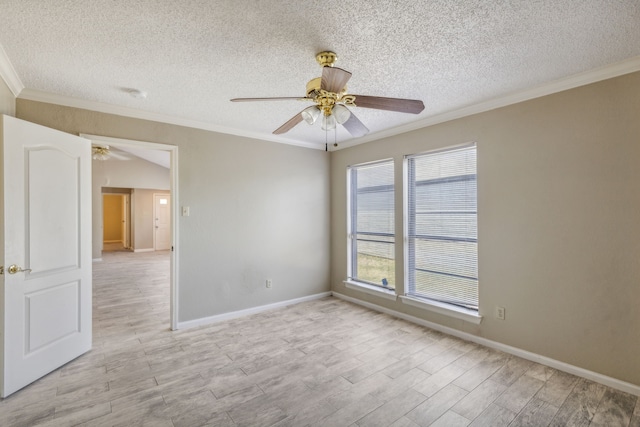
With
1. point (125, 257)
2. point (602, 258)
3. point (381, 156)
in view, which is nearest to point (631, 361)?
point (602, 258)

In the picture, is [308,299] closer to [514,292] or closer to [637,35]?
[514,292]

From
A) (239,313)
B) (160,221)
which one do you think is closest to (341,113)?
(239,313)

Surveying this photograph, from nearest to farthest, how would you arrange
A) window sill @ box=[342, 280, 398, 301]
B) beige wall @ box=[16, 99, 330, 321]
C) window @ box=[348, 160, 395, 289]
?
beige wall @ box=[16, 99, 330, 321]
window sill @ box=[342, 280, 398, 301]
window @ box=[348, 160, 395, 289]

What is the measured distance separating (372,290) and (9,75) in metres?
4.36

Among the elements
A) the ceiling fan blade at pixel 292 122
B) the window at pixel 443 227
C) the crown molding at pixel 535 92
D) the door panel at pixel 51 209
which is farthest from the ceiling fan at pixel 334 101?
the door panel at pixel 51 209

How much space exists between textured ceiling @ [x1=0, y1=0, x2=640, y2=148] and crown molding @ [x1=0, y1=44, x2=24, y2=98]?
3cm

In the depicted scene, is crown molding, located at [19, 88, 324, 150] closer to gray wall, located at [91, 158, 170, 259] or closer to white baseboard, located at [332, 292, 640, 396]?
white baseboard, located at [332, 292, 640, 396]

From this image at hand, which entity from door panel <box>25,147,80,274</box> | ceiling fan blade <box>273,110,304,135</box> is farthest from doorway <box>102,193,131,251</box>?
ceiling fan blade <box>273,110,304,135</box>

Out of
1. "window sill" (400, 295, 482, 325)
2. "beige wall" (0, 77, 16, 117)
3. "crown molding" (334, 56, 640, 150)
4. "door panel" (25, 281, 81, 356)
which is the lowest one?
"window sill" (400, 295, 482, 325)

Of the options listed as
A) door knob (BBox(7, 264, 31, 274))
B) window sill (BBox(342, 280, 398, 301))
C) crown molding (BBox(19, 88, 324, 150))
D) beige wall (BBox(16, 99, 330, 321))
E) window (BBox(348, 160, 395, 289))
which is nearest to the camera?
door knob (BBox(7, 264, 31, 274))

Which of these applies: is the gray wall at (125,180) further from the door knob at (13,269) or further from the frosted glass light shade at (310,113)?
the frosted glass light shade at (310,113)

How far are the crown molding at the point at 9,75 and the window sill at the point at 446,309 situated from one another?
4.39 metres

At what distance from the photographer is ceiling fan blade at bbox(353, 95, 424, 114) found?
6.55ft

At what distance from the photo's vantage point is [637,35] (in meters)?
1.89
